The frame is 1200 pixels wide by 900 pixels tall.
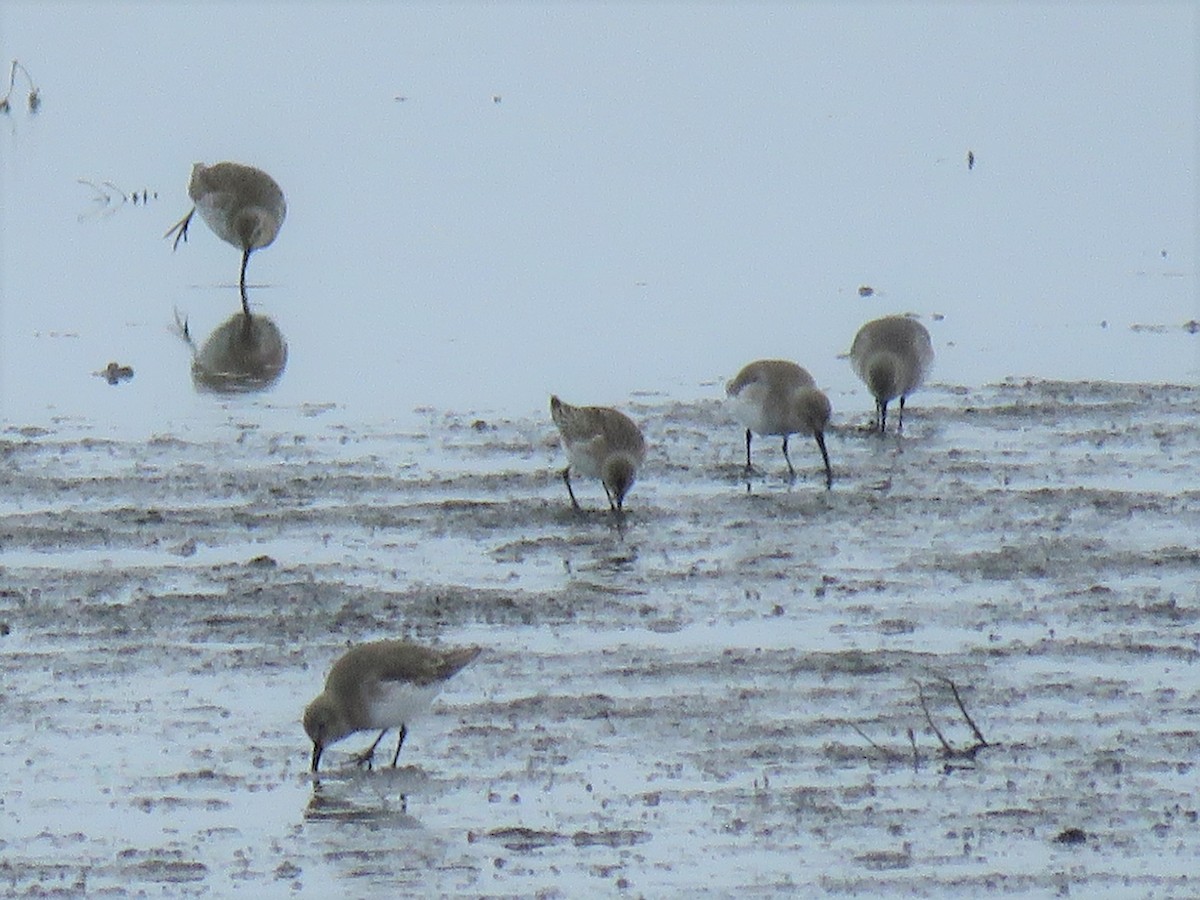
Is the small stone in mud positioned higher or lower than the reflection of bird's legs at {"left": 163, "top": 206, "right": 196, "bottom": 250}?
lower

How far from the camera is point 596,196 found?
74.0ft

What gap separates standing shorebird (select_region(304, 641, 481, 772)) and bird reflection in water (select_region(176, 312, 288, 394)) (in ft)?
20.4

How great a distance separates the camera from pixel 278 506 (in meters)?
12.3

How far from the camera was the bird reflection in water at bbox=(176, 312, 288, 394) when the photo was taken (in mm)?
15352

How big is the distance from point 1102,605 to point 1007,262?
920 centimetres

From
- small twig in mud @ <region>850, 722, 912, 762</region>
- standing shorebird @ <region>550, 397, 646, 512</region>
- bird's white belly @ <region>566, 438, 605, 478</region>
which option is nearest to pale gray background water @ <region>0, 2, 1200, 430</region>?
standing shorebird @ <region>550, 397, 646, 512</region>

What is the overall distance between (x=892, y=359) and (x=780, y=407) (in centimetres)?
107

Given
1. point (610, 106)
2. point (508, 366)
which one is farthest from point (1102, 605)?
point (610, 106)

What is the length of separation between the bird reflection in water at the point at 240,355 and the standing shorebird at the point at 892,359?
3.42 metres

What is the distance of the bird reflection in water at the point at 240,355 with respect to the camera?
15352 mm

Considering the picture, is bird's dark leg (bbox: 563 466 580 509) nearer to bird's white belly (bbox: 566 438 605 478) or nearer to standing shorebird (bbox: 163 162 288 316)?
bird's white belly (bbox: 566 438 605 478)

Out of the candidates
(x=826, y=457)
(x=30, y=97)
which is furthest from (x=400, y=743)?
(x=30, y=97)

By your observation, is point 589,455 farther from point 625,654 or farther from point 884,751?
point 884,751

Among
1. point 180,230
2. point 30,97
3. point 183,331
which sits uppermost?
point 30,97
